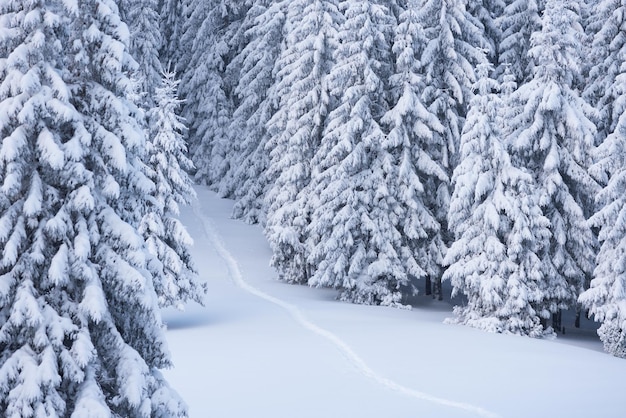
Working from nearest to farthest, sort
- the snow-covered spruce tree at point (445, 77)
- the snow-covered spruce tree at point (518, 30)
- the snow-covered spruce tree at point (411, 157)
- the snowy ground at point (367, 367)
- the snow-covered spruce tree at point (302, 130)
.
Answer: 1. the snowy ground at point (367, 367)
2. the snow-covered spruce tree at point (411, 157)
3. the snow-covered spruce tree at point (445, 77)
4. the snow-covered spruce tree at point (302, 130)
5. the snow-covered spruce tree at point (518, 30)

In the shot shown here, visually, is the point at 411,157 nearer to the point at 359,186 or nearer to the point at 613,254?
the point at 359,186

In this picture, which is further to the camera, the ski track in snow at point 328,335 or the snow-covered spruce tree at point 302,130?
the snow-covered spruce tree at point 302,130

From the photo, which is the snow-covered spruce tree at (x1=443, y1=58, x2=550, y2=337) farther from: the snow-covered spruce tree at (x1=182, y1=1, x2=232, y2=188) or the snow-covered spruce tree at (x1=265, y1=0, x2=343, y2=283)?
the snow-covered spruce tree at (x1=182, y1=1, x2=232, y2=188)

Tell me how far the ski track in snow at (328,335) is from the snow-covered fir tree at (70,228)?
7088 millimetres

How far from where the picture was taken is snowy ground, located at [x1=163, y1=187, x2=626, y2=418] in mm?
15438

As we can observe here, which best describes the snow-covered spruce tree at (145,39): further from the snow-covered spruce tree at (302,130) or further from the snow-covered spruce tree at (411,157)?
the snow-covered spruce tree at (411,157)

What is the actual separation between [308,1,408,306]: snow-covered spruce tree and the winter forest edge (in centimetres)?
10

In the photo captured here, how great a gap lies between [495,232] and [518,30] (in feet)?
45.4

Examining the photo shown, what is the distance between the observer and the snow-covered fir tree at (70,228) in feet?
30.5

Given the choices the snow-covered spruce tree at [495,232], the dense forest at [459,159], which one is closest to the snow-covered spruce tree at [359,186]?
the dense forest at [459,159]

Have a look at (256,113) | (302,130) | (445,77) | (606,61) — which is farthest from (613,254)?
(256,113)

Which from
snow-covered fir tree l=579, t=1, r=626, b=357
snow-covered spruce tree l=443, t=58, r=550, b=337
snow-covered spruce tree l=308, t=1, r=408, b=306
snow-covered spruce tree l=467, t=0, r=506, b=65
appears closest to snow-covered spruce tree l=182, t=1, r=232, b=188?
snow-covered spruce tree l=467, t=0, r=506, b=65

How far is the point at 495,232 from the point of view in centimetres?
2511

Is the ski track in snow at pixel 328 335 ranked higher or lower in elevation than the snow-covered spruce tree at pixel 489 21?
lower
